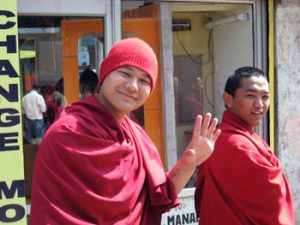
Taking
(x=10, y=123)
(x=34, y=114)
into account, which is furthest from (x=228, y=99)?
(x=34, y=114)

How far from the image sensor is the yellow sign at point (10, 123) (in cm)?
303

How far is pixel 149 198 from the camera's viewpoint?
228 centimetres

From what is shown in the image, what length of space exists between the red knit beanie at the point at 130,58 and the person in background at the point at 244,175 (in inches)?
31.2

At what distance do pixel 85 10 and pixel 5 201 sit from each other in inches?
71.3

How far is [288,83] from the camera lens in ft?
16.7

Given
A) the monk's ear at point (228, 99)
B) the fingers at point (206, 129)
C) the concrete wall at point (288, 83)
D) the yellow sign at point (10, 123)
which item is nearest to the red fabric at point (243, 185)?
the monk's ear at point (228, 99)

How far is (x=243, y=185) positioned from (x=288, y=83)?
2596 mm

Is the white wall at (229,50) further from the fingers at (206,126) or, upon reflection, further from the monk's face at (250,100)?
the fingers at (206,126)

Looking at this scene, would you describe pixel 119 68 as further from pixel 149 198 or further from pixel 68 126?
pixel 149 198

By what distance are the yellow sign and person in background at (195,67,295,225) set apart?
1.06 metres

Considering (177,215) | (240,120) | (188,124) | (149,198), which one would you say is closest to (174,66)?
(188,124)

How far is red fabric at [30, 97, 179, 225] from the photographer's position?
202 cm

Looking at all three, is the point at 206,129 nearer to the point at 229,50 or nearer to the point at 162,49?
the point at 162,49

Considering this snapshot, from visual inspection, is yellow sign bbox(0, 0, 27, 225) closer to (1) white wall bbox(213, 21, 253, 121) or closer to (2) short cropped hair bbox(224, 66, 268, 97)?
(2) short cropped hair bbox(224, 66, 268, 97)
